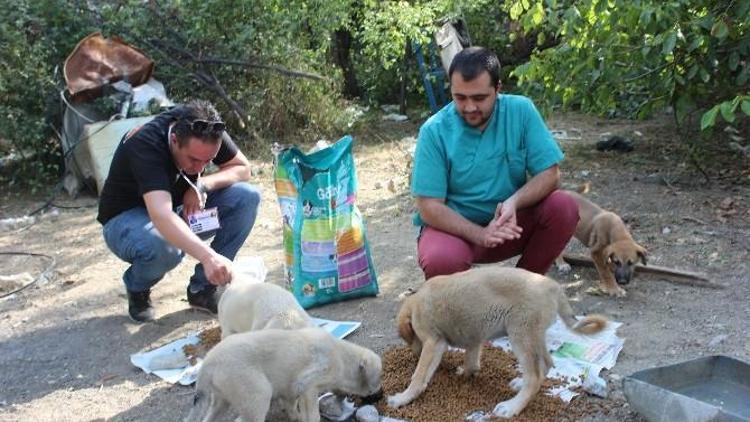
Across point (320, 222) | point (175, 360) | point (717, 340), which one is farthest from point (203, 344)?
point (717, 340)

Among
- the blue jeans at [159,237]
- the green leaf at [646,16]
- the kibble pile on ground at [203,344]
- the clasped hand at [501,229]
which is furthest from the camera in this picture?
the green leaf at [646,16]

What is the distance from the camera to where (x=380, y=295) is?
5.15 metres

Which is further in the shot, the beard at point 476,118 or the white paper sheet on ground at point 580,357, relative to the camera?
the beard at point 476,118

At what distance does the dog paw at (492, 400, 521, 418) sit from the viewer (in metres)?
3.34

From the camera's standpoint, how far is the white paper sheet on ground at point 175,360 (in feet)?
13.3

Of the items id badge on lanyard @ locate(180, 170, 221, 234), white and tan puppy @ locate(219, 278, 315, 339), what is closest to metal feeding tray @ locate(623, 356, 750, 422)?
white and tan puppy @ locate(219, 278, 315, 339)

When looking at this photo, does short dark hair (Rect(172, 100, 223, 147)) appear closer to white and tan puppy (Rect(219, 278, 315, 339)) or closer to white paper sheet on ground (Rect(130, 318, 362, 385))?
white and tan puppy (Rect(219, 278, 315, 339))

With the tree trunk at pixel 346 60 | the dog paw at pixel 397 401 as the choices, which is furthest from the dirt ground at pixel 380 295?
the tree trunk at pixel 346 60

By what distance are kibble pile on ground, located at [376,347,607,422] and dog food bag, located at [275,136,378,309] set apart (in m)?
0.94

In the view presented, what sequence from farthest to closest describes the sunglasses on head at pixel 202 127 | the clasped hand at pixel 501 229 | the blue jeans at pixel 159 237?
the blue jeans at pixel 159 237, the sunglasses on head at pixel 202 127, the clasped hand at pixel 501 229

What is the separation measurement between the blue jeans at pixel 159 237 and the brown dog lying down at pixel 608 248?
2.18 metres

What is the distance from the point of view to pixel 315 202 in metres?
4.84

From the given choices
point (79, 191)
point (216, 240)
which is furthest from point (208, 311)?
point (79, 191)

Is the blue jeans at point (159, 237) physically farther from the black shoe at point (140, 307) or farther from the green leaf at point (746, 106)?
the green leaf at point (746, 106)
